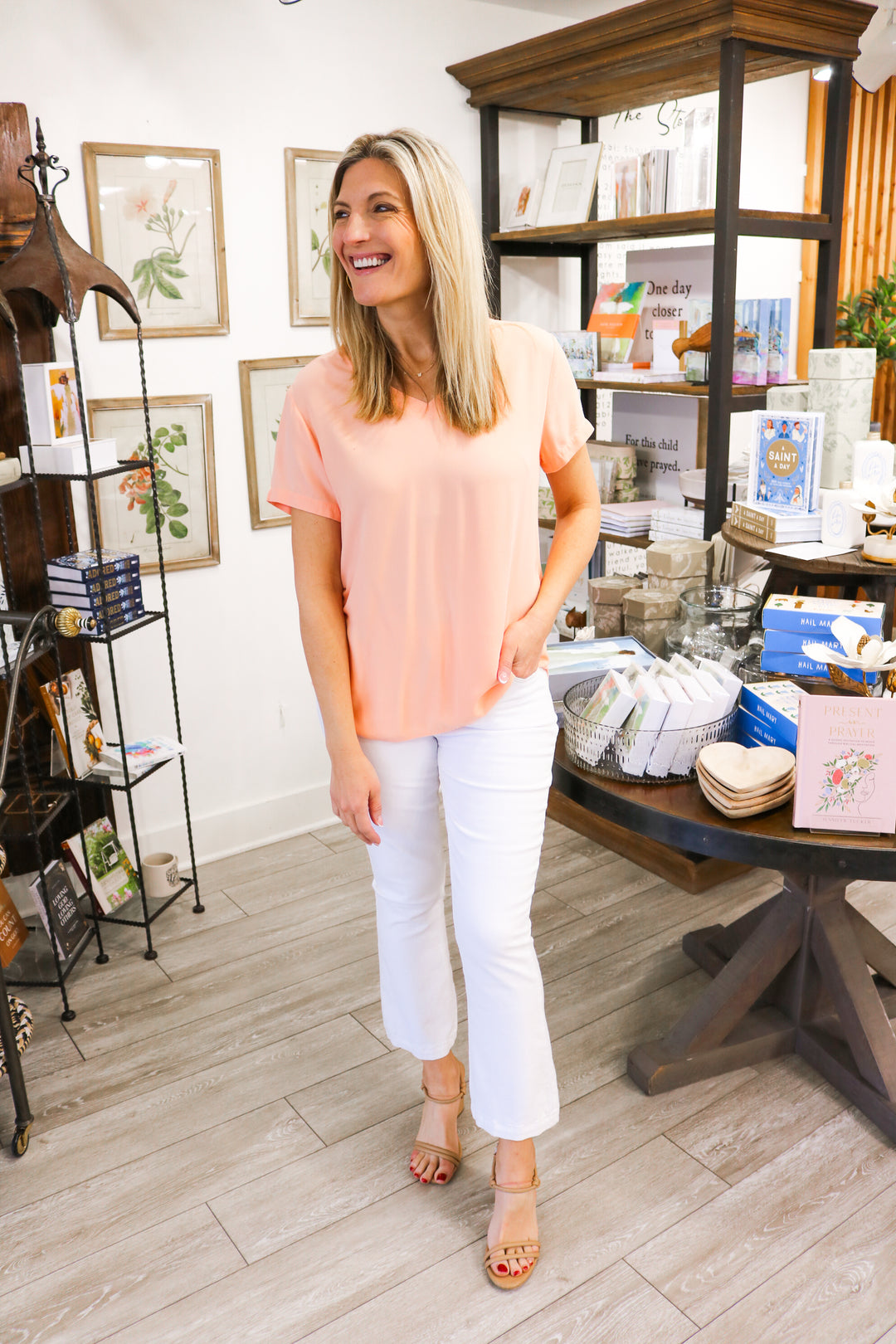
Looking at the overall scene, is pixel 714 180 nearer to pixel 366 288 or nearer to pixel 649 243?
pixel 649 243

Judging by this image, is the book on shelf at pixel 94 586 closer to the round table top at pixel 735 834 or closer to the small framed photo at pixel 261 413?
the small framed photo at pixel 261 413

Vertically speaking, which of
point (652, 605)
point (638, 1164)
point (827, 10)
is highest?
point (827, 10)

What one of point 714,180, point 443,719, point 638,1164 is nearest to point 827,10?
point 714,180

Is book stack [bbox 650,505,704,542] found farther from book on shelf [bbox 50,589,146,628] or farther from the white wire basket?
book on shelf [bbox 50,589,146,628]

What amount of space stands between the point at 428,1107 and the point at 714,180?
248 centimetres

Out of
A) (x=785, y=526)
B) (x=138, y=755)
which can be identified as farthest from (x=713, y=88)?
(x=138, y=755)

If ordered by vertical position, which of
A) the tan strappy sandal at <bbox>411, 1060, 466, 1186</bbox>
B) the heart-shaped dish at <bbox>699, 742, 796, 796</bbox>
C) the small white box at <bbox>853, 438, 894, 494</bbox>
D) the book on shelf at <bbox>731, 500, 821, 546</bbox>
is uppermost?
the small white box at <bbox>853, 438, 894, 494</bbox>

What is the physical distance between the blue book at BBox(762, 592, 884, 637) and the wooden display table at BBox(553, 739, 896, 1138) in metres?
0.47

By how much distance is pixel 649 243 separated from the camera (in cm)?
390

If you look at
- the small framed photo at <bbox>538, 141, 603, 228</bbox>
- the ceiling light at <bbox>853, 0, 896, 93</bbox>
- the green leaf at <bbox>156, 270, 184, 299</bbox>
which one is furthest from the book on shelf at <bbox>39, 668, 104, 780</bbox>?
the ceiling light at <bbox>853, 0, 896, 93</bbox>

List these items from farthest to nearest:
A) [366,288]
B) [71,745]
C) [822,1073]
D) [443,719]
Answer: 1. [71,745]
2. [822,1073]
3. [443,719]
4. [366,288]

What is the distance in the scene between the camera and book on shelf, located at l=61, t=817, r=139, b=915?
2.69 metres

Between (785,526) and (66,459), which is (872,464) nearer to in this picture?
(785,526)

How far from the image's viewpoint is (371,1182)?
193 centimetres
